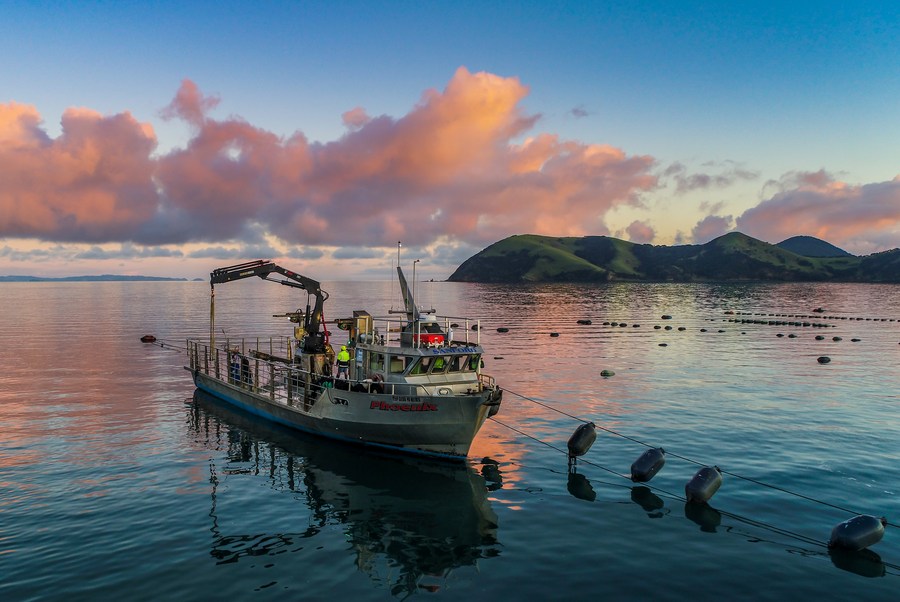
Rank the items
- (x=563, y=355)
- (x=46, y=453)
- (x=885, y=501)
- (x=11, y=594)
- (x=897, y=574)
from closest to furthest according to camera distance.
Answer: (x=11, y=594) < (x=897, y=574) < (x=885, y=501) < (x=46, y=453) < (x=563, y=355)

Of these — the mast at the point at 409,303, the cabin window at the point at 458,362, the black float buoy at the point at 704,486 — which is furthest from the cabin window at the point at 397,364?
the black float buoy at the point at 704,486

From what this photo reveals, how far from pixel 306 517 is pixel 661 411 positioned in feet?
92.2

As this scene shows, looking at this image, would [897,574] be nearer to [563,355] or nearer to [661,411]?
[661,411]

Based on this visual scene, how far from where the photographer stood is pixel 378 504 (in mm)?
23328

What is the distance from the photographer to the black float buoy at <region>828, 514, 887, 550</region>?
18.6m

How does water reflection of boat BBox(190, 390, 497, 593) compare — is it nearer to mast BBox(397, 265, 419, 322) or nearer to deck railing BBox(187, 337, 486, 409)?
deck railing BBox(187, 337, 486, 409)

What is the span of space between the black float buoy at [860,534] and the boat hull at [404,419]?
14721mm

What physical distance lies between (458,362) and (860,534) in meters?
18.8

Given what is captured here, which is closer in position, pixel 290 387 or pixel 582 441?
pixel 582 441

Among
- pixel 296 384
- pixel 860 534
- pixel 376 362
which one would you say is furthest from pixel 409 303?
pixel 860 534

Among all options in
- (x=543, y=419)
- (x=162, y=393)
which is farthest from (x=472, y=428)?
(x=162, y=393)

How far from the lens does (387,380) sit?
30109 millimetres

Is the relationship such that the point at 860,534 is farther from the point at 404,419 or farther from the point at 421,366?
the point at 421,366

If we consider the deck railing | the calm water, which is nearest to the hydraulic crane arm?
the deck railing
